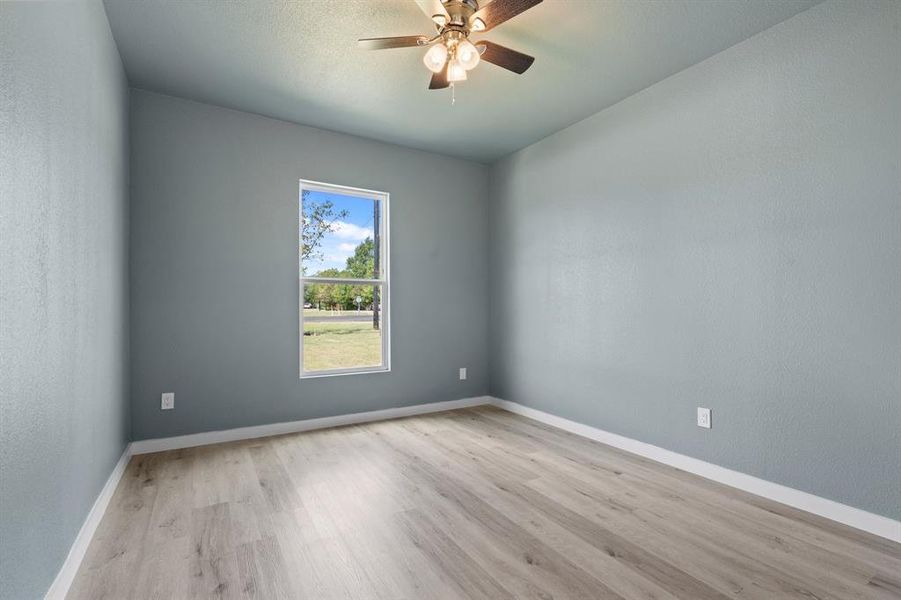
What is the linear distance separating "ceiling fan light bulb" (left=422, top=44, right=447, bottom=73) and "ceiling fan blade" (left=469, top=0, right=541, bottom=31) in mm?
219

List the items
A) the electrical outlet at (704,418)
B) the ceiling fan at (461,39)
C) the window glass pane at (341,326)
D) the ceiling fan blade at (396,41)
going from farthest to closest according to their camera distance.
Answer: the window glass pane at (341,326) → the electrical outlet at (704,418) → the ceiling fan blade at (396,41) → the ceiling fan at (461,39)

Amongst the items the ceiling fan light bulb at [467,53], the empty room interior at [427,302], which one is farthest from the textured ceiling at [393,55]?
the ceiling fan light bulb at [467,53]

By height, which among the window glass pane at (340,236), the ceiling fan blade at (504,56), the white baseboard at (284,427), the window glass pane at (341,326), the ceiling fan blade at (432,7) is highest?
the ceiling fan blade at (432,7)

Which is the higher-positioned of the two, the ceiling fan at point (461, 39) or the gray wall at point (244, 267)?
the ceiling fan at point (461, 39)

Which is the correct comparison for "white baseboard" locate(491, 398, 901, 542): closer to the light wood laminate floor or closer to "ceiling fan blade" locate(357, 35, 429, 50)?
the light wood laminate floor

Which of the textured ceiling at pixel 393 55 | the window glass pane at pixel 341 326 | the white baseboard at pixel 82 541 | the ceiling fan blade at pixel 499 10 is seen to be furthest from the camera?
the window glass pane at pixel 341 326

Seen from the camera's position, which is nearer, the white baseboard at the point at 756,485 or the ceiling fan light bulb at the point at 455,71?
the white baseboard at the point at 756,485

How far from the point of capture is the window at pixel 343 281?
3957 mm

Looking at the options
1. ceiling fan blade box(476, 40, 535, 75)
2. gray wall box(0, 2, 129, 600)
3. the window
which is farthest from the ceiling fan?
the window

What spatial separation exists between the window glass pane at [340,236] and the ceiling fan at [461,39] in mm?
1956

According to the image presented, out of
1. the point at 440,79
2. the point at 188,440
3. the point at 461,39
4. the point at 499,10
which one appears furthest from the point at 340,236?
the point at 499,10

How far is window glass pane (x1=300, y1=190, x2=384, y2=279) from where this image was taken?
3986 millimetres

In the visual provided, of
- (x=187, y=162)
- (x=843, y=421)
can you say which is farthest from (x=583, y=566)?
(x=187, y=162)

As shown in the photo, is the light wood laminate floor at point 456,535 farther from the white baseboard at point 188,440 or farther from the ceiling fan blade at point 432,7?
the ceiling fan blade at point 432,7
